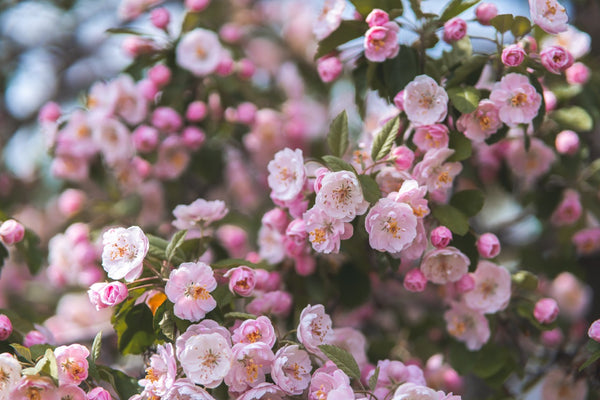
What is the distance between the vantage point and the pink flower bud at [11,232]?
1.80 meters

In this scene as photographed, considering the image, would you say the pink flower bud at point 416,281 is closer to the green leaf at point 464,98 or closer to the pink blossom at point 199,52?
the green leaf at point 464,98

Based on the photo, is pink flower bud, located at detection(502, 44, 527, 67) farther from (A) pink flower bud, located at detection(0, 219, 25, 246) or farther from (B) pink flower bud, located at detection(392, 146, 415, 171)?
(A) pink flower bud, located at detection(0, 219, 25, 246)

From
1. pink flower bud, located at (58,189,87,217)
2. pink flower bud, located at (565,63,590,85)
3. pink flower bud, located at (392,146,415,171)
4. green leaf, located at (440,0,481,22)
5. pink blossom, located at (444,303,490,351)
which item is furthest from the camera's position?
pink flower bud, located at (58,189,87,217)

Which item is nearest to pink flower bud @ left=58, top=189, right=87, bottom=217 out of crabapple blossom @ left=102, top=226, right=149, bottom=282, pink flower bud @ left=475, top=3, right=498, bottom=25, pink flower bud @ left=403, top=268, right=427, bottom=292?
crabapple blossom @ left=102, top=226, right=149, bottom=282

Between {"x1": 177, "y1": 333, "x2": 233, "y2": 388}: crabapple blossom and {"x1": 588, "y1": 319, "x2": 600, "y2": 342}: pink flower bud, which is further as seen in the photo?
{"x1": 588, "y1": 319, "x2": 600, "y2": 342}: pink flower bud

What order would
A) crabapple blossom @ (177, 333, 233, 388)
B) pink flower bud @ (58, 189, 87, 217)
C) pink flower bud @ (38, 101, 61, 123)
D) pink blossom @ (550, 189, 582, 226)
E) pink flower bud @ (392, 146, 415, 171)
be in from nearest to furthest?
1. crabapple blossom @ (177, 333, 233, 388)
2. pink flower bud @ (392, 146, 415, 171)
3. pink blossom @ (550, 189, 582, 226)
4. pink flower bud @ (38, 101, 61, 123)
5. pink flower bud @ (58, 189, 87, 217)

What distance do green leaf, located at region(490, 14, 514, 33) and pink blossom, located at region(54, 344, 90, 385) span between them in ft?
Result: 4.36

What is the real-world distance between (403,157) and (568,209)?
923 mm

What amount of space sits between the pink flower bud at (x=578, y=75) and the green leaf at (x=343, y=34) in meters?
0.76

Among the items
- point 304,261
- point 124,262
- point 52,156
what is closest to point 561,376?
point 304,261

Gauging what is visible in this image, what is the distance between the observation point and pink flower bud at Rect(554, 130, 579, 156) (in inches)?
79.7

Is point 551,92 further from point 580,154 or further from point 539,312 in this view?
point 539,312

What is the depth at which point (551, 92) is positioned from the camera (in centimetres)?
209

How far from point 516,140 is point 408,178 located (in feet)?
2.91
